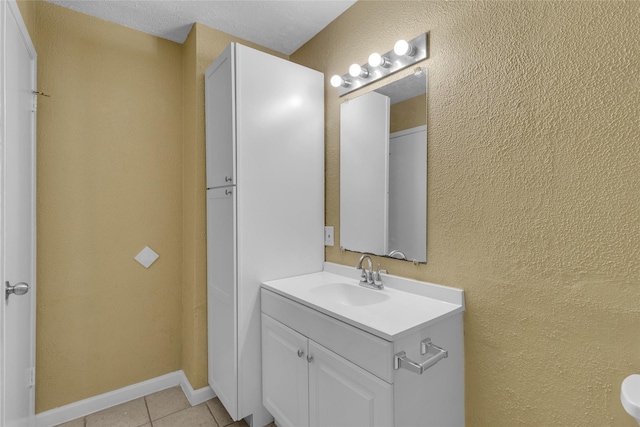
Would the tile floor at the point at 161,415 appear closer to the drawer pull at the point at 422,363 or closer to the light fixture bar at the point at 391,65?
the drawer pull at the point at 422,363

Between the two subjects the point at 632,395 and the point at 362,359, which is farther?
the point at 362,359

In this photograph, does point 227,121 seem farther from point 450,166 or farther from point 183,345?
point 183,345

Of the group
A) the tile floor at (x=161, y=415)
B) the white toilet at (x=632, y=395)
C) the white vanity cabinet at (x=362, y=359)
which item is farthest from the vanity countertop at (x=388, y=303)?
the tile floor at (x=161, y=415)

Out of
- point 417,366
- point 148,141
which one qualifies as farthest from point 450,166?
point 148,141

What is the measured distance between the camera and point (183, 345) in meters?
2.31

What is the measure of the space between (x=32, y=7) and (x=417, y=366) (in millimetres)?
2627

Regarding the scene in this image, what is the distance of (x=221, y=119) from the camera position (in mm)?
1869

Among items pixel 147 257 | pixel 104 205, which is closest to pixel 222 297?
pixel 147 257

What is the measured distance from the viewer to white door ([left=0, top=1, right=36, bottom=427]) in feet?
3.91

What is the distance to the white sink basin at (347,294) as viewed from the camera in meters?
1.68

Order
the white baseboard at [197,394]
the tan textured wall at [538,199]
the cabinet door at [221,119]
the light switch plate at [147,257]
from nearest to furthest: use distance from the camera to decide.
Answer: the tan textured wall at [538,199], the cabinet door at [221,119], the white baseboard at [197,394], the light switch plate at [147,257]

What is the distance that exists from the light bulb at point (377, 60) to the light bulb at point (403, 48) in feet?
0.31

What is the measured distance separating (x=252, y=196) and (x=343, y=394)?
1.07m

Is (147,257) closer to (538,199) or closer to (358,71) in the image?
(358,71)
